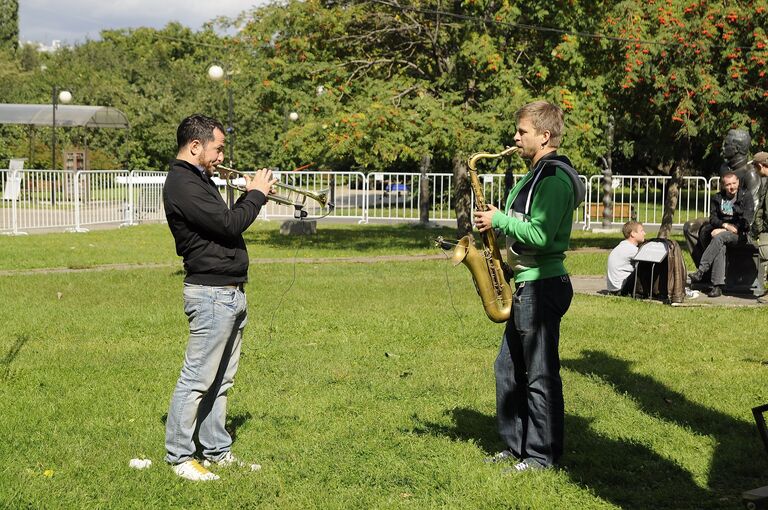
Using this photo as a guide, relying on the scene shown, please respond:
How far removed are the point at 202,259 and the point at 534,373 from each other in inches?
73.8

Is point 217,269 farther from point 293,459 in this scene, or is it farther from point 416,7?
point 416,7

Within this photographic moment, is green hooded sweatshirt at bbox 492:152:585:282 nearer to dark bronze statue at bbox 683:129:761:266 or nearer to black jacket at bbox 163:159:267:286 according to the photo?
black jacket at bbox 163:159:267:286

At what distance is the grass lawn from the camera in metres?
5.12

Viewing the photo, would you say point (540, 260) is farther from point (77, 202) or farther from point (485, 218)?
point (77, 202)

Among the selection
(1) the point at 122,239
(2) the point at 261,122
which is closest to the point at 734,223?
(1) the point at 122,239

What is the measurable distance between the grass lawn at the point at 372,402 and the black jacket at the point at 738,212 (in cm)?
169

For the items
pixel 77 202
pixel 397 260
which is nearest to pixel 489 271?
pixel 397 260

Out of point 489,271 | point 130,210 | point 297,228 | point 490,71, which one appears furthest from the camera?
point 130,210

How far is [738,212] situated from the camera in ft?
40.2

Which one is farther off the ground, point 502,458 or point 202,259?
point 202,259

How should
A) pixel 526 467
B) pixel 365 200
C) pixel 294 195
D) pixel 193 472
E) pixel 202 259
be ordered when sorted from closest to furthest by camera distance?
pixel 202 259 < pixel 193 472 < pixel 526 467 < pixel 294 195 < pixel 365 200

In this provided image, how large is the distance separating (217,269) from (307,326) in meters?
4.85

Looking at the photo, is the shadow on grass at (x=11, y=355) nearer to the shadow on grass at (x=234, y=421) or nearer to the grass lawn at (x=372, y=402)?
the grass lawn at (x=372, y=402)

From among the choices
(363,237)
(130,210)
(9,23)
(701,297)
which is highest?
(9,23)
